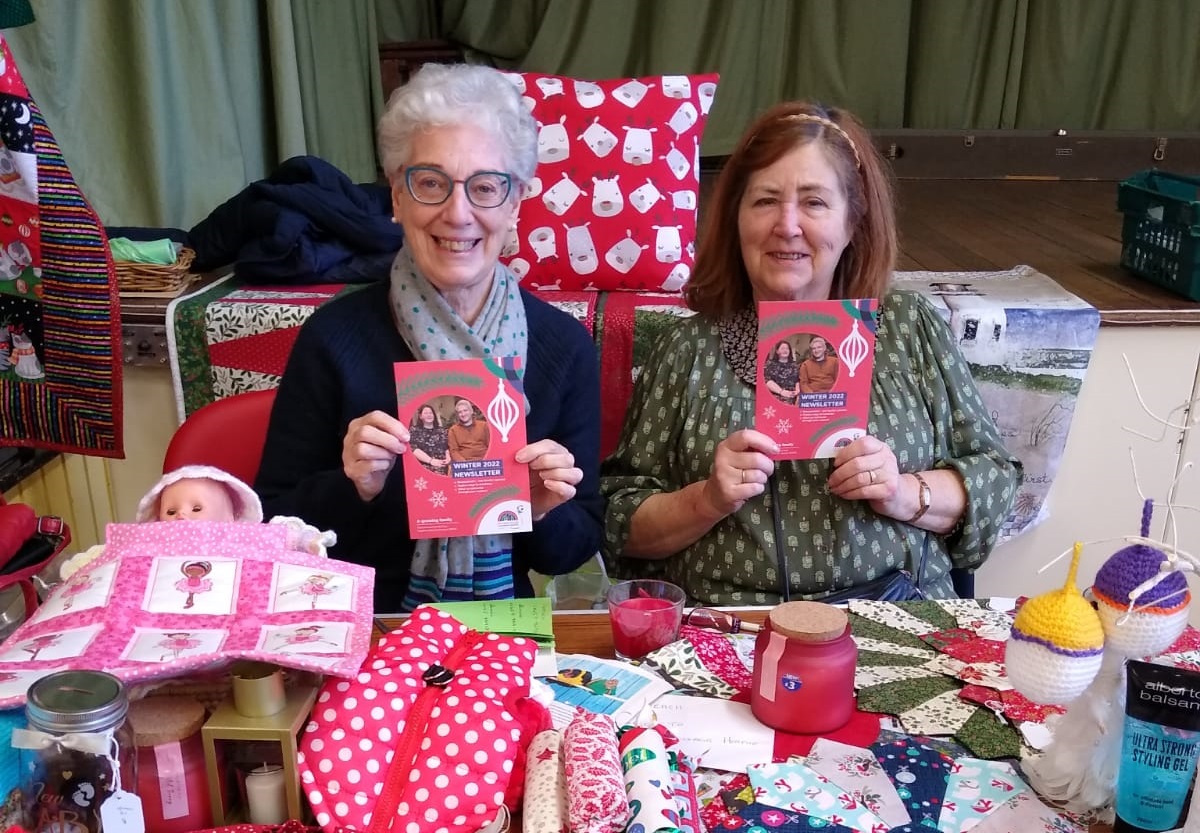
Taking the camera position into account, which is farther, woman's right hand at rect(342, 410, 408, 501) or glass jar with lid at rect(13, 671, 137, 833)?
woman's right hand at rect(342, 410, 408, 501)

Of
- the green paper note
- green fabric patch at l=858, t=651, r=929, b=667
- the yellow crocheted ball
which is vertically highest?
the yellow crocheted ball

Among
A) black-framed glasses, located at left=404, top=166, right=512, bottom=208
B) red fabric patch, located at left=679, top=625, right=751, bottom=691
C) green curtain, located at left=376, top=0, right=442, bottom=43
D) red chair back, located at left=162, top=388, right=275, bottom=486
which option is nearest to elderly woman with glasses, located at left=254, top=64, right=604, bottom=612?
black-framed glasses, located at left=404, top=166, right=512, bottom=208

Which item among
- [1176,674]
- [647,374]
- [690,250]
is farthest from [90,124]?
[1176,674]

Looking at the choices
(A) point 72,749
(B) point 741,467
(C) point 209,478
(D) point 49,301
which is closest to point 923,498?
(B) point 741,467

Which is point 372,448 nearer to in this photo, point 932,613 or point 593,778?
point 593,778

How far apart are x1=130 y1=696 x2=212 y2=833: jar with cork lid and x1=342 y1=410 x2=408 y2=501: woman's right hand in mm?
423

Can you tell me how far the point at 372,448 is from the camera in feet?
4.12

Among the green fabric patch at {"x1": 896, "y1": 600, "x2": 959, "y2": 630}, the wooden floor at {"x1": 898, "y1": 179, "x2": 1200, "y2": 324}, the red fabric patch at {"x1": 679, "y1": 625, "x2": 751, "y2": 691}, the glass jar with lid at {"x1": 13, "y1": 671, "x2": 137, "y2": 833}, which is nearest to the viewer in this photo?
the glass jar with lid at {"x1": 13, "y1": 671, "x2": 137, "y2": 833}

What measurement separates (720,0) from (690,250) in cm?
298

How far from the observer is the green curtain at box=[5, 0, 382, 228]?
2.60m

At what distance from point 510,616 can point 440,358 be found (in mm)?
408

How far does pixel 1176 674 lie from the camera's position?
856mm

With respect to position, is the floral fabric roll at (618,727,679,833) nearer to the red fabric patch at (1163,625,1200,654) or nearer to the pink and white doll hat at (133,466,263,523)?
the pink and white doll hat at (133,466,263,523)

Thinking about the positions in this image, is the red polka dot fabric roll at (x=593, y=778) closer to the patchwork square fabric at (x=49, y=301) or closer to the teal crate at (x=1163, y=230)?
the patchwork square fabric at (x=49, y=301)
